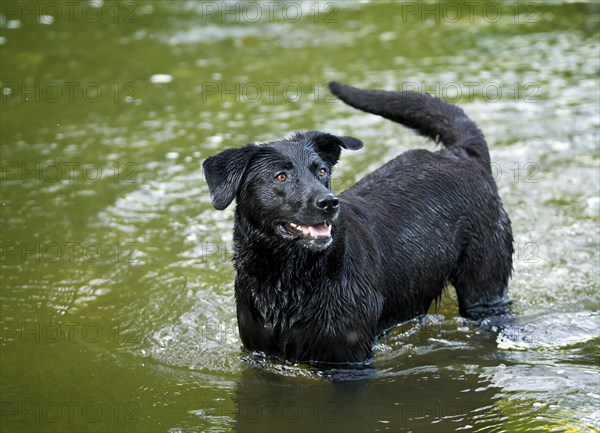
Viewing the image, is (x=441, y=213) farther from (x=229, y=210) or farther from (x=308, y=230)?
(x=229, y=210)

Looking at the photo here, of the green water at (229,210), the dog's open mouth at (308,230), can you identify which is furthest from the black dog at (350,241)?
the green water at (229,210)

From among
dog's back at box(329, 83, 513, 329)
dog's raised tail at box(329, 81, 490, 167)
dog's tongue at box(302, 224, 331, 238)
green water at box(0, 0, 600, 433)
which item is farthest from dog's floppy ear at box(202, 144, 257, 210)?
dog's raised tail at box(329, 81, 490, 167)

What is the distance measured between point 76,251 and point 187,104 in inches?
148

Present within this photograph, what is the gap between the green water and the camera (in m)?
5.99

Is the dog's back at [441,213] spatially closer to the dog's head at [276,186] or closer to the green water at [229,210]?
the green water at [229,210]

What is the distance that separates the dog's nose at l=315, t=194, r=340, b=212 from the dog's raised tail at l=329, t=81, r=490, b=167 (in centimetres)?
206

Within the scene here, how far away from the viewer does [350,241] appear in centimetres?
590

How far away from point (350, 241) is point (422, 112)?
5.79 ft

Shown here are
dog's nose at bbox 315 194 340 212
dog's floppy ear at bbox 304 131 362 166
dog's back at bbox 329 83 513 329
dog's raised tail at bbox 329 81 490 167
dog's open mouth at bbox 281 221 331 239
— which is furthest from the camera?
dog's raised tail at bbox 329 81 490 167

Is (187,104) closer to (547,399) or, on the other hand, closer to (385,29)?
(385,29)

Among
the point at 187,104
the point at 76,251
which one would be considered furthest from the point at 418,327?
the point at 187,104

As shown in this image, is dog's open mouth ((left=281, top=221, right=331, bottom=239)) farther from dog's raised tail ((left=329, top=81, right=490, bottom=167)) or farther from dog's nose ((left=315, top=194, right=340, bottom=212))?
dog's raised tail ((left=329, top=81, right=490, bottom=167))

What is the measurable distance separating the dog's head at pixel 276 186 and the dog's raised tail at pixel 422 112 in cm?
154

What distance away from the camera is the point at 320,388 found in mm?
6023
